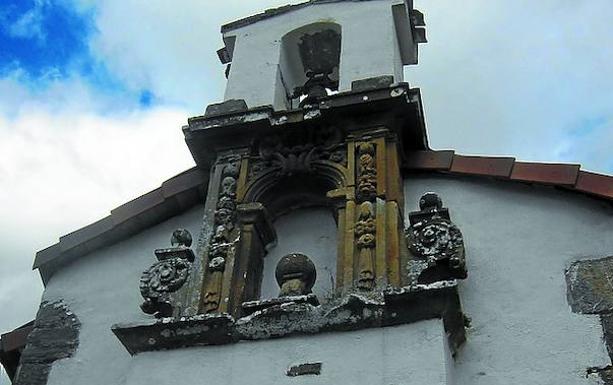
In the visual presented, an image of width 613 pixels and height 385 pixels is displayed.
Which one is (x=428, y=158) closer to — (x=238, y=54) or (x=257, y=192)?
(x=257, y=192)

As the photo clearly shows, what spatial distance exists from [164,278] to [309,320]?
1262 millimetres

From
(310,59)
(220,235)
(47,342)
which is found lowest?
(47,342)

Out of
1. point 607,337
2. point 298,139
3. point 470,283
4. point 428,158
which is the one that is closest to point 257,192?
point 298,139

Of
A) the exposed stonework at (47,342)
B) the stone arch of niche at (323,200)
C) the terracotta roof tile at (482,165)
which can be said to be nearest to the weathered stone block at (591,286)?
the terracotta roof tile at (482,165)

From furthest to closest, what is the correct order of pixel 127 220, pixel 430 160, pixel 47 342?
1. pixel 127 220
2. pixel 430 160
3. pixel 47 342

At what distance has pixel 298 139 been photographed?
686 cm

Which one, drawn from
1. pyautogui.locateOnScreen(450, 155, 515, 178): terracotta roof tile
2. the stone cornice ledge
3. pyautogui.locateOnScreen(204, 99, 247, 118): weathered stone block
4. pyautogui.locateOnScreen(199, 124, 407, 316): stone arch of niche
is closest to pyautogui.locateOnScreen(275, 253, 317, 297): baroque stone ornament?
pyautogui.locateOnScreen(199, 124, 407, 316): stone arch of niche

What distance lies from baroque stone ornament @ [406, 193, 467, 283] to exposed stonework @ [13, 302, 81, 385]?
2.65m

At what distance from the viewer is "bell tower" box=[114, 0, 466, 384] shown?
5.27m

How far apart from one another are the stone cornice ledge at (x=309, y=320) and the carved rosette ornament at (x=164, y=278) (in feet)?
0.97

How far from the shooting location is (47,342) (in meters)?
6.53

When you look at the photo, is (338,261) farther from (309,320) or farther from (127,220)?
(127,220)

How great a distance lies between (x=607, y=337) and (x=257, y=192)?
2.73 m

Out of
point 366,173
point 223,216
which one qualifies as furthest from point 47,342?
point 366,173
